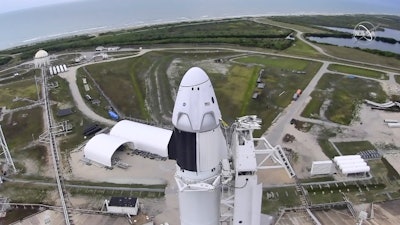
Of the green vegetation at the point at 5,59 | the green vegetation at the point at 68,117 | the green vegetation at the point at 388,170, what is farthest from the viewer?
the green vegetation at the point at 5,59

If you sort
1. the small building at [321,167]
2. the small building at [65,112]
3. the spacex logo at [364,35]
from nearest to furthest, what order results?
the small building at [321,167] < the small building at [65,112] < the spacex logo at [364,35]

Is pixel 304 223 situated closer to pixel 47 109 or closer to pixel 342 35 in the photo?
pixel 47 109

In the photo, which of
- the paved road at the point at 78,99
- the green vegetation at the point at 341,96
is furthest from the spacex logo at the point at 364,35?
the paved road at the point at 78,99

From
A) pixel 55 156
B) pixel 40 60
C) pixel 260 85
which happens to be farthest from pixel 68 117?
pixel 260 85

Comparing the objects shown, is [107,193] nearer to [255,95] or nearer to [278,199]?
[278,199]

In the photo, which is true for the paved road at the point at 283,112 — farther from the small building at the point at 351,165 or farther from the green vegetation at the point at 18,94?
the small building at the point at 351,165

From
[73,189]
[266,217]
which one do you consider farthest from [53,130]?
[266,217]

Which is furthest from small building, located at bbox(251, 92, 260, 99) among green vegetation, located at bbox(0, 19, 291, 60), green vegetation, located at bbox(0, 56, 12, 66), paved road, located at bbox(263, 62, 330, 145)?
green vegetation, located at bbox(0, 56, 12, 66)
